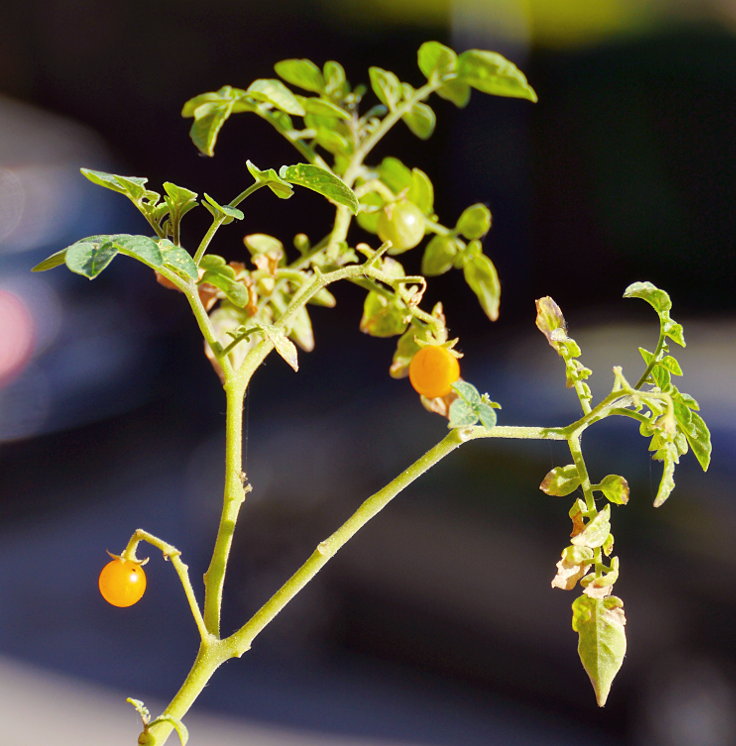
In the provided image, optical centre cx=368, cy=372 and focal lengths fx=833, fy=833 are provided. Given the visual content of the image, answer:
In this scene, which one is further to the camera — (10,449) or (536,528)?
(10,449)

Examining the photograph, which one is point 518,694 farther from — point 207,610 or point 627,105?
point 627,105

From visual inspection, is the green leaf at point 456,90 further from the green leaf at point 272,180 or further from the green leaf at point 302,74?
the green leaf at point 272,180

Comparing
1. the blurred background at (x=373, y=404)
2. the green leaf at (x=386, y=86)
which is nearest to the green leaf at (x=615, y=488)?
the green leaf at (x=386, y=86)

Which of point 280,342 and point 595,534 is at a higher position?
point 280,342

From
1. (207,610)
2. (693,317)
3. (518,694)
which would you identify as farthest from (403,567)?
(207,610)

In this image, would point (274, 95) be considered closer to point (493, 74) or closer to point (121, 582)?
point (493, 74)

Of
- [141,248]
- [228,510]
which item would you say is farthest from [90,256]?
[228,510]
